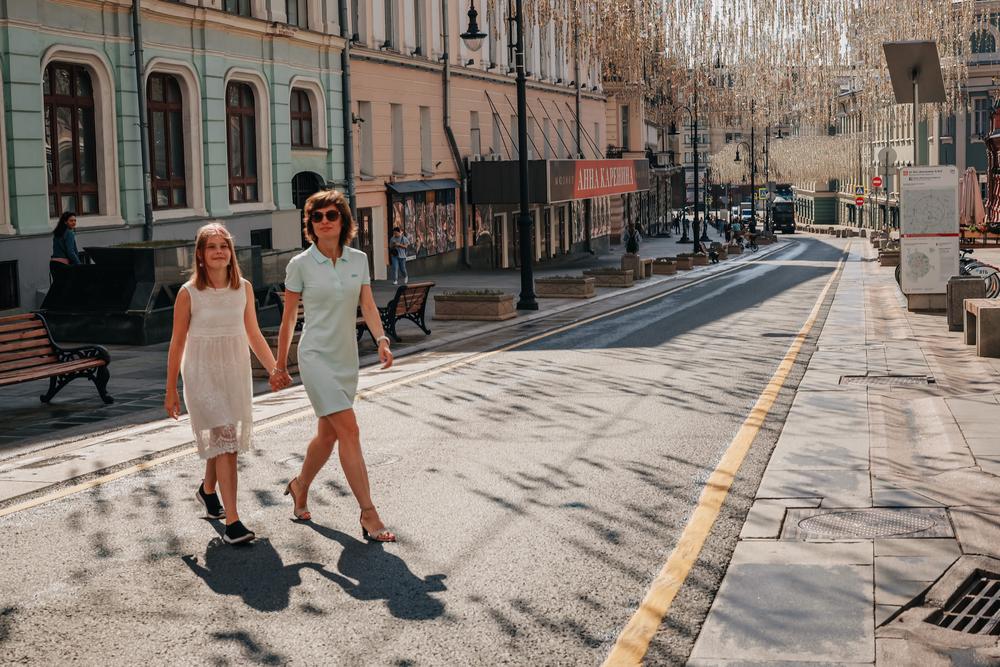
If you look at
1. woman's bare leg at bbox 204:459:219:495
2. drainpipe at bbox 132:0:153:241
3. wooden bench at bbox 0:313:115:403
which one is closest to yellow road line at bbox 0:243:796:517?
woman's bare leg at bbox 204:459:219:495

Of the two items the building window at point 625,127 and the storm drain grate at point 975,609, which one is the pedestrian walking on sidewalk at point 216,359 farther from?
the building window at point 625,127

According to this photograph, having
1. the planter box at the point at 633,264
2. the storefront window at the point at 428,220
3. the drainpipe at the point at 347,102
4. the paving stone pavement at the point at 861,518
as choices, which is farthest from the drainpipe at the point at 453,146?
the paving stone pavement at the point at 861,518

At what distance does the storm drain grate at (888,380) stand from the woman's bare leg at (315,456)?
24.0 feet

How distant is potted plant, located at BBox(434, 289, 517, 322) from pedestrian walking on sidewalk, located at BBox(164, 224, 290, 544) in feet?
51.9

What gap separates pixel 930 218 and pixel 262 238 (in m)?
16.0

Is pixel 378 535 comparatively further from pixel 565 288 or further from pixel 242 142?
pixel 242 142

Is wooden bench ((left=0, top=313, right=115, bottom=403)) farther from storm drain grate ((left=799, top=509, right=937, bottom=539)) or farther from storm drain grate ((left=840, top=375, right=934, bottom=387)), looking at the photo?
storm drain grate ((left=799, top=509, right=937, bottom=539))

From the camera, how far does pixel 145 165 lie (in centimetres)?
2533

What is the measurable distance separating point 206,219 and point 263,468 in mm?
19013

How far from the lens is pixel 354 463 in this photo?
7410 millimetres

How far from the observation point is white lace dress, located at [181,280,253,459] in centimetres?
743

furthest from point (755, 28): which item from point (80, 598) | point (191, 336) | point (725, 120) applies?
point (725, 120)

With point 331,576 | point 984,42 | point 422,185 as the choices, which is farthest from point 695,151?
point 331,576

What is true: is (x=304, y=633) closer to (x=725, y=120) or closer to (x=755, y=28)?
(x=755, y=28)
